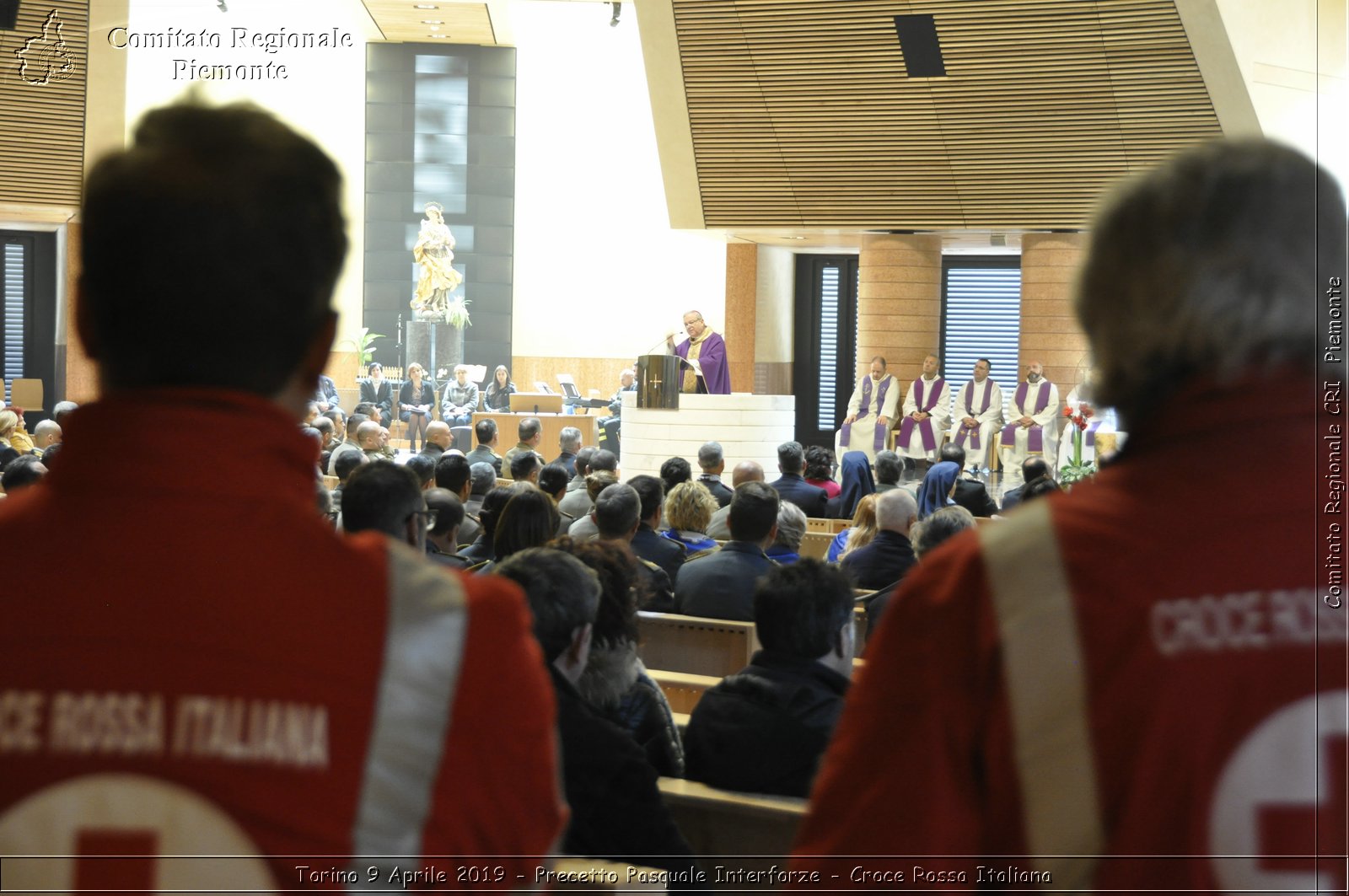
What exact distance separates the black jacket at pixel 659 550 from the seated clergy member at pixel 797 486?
2.38 metres

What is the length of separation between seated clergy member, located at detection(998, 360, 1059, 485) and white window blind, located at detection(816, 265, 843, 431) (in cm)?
417

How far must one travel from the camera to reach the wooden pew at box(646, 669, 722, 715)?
3500 millimetres

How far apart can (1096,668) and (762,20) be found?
13.1 meters

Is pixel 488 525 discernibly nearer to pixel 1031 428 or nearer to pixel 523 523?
pixel 523 523

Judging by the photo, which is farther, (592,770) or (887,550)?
(887,550)

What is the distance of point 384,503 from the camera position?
3205 mm

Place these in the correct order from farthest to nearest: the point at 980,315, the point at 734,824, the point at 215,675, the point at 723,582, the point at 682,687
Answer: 1. the point at 980,315
2. the point at 723,582
3. the point at 682,687
4. the point at 734,824
5. the point at 215,675

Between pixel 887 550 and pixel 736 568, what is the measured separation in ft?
2.17

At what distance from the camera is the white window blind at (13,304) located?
706 inches

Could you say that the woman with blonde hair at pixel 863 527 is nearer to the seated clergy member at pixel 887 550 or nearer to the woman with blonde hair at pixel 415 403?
the seated clergy member at pixel 887 550

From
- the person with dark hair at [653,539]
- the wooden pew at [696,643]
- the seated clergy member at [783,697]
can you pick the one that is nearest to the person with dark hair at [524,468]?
the person with dark hair at [653,539]

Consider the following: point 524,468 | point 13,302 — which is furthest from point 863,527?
point 13,302

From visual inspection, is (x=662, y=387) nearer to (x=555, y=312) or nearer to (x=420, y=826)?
(x=555, y=312)

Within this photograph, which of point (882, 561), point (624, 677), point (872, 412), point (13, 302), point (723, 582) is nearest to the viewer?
point (624, 677)
